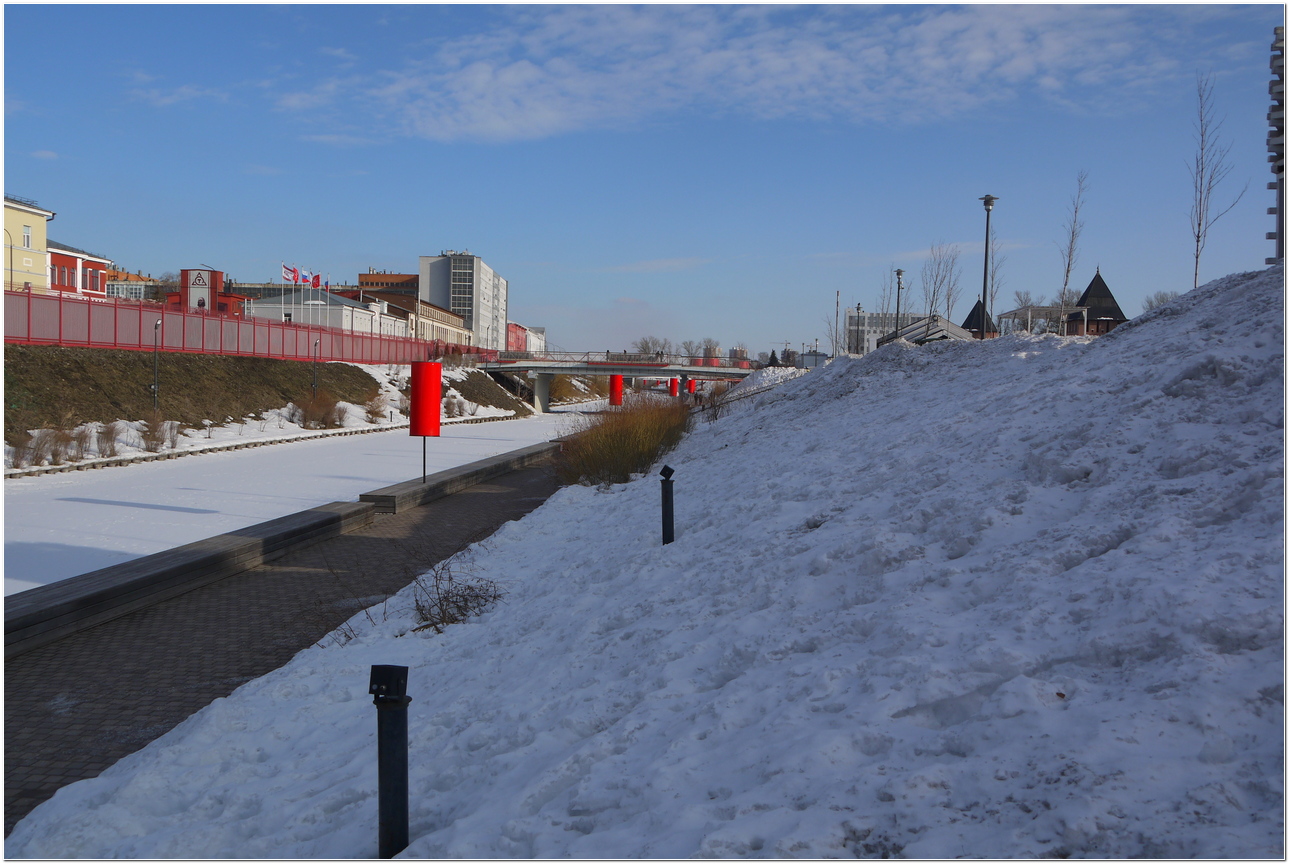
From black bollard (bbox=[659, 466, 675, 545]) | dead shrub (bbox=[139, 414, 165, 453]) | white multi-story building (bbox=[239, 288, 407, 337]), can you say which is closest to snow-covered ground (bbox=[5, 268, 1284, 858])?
black bollard (bbox=[659, 466, 675, 545])

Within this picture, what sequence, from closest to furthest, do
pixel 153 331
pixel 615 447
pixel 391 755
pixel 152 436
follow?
pixel 391 755 < pixel 615 447 < pixel 152 436 < pixel 153 331

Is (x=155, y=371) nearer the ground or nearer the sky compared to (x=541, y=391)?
nearer the ground

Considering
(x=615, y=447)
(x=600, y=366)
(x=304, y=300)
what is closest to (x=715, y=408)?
(x=615, y=447)

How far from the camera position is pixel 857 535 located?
557cm

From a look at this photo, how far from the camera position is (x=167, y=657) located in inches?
264

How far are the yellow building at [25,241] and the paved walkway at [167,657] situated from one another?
49.3 m

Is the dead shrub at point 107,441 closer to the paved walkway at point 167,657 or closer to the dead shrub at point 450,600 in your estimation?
the paved walkway at point 167,657

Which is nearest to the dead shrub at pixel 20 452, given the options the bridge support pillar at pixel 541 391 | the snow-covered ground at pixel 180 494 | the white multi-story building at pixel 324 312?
the snow-covered ground at pixel 180 494

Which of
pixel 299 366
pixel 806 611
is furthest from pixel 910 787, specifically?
pixel 299 366

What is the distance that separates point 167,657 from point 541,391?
66.8 m

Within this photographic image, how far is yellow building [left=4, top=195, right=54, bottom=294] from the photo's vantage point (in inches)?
1854

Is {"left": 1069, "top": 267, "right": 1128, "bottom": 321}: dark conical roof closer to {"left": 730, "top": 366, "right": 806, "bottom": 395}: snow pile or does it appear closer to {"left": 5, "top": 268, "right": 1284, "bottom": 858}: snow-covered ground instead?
{"left": 730, "top": 366, "right": 806, "bottom": 395}: snow pile

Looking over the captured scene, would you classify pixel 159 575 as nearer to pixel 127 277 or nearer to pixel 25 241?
pixel 25 241

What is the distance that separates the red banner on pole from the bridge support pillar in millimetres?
53032
